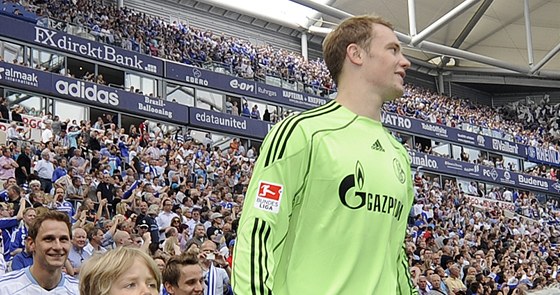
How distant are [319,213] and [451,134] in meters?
34.0

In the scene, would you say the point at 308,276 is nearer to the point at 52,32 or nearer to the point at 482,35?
the point at 52,32

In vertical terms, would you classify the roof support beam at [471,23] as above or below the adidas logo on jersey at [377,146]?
above

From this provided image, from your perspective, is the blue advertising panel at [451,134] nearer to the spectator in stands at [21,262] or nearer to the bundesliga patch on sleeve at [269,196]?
the spectator in stands at [21,262]

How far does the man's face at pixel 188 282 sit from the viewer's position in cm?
502

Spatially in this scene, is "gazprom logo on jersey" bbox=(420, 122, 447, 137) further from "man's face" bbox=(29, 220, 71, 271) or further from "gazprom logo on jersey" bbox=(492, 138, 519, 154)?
"man's face" bbox=(29, 220, 71, 271)

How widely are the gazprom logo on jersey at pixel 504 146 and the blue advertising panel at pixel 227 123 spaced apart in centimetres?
1312

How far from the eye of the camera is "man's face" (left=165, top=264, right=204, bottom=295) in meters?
5.02

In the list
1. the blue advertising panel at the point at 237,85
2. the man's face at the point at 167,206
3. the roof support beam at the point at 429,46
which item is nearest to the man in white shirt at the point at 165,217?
the man's face at the point at 167,206

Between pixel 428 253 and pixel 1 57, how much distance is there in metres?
13.8

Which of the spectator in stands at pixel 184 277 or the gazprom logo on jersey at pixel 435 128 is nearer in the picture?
the spectator in stands at pixel 184 277

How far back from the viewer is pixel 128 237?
32.2 ft

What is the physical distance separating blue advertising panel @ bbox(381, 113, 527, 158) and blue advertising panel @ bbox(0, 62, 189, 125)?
32.1ft

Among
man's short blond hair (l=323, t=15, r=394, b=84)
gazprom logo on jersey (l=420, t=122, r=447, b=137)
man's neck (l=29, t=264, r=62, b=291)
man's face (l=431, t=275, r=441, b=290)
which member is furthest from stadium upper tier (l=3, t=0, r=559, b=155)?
man's short blond hair (l=323, t=15, r=394, b=84)

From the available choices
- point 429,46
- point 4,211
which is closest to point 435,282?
point 4,211
